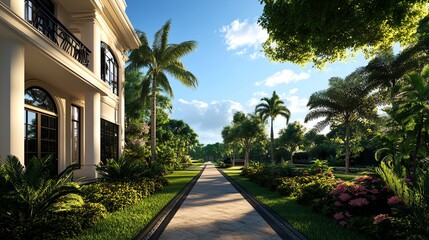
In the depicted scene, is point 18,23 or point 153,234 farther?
point 18,23

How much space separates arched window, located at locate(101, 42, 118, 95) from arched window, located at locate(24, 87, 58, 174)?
11.6ft

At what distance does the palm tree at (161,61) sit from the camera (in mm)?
19516

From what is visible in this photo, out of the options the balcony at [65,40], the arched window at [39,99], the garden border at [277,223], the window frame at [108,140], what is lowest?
the garden border at [277,223]

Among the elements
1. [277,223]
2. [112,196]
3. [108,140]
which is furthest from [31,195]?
[108,140]

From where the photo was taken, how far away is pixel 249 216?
23.0 ft

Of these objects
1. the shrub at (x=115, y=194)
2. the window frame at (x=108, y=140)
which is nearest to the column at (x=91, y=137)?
the window frame at (x=108, y=140)

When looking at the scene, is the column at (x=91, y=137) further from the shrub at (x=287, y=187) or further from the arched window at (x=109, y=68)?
the shrub at (x=287, y=187)

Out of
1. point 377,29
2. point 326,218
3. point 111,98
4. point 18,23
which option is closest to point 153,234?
point 326,218

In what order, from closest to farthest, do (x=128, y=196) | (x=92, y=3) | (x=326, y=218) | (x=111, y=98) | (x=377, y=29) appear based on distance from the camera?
(x=326, y=218), (x=128, y=196), (x=377, y=29), (x=92, y=3), (x=111, y=98)

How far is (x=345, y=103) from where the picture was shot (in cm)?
2583

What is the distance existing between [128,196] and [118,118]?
10004mm

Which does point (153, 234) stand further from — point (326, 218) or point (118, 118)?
point (118, 118)

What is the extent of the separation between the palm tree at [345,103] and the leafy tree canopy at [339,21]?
15.2 m

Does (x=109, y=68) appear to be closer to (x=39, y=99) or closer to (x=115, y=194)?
(x=39, y=99)
